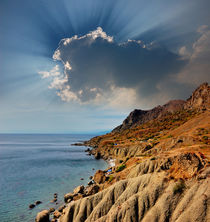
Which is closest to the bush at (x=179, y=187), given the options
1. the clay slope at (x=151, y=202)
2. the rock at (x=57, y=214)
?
the clay slope at (x=151, y=202)

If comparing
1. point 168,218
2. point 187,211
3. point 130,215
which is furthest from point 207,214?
point 130,215

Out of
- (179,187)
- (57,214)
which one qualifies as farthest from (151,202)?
(57,214)

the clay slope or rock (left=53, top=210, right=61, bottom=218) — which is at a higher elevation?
the clay slope

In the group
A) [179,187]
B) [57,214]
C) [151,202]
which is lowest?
[57,214]

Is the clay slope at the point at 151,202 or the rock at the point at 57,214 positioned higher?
the clay slope at the point at 151,202

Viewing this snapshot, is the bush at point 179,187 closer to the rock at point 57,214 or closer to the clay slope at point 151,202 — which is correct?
the clay slope at point 151,202

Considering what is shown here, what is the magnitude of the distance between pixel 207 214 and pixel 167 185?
18.5 feet

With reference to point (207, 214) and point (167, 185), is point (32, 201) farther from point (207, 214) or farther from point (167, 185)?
point (207, 214)

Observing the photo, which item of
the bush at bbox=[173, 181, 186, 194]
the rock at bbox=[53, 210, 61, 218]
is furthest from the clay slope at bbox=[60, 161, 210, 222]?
the rock at bbox=[53, 210, 61, 218]

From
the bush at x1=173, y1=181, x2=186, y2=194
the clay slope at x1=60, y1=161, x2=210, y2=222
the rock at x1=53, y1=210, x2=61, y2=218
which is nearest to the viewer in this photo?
the clay slope at x1=60, y1=161, x2=210, y2=222

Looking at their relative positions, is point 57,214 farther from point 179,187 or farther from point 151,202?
point 179,187

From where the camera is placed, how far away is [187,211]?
61.8 ft

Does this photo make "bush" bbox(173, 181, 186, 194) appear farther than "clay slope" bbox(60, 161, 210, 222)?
Yes

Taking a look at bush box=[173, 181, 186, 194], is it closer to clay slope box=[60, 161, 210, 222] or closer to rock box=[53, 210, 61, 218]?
clay slope box=[60, 161, 210, 222]
